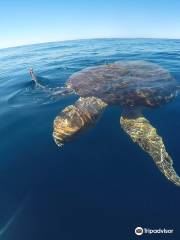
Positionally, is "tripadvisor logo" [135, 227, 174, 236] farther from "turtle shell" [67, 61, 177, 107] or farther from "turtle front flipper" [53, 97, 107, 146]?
"turtle shell" [67, 61, 177, 107]

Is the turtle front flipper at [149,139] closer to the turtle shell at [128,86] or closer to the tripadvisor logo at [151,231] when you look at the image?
the turtle shell at [128,86]

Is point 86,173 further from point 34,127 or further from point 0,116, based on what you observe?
point 0,116

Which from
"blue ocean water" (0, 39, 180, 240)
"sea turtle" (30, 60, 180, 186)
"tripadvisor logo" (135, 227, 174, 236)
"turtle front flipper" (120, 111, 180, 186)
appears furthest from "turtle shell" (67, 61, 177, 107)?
"tripadvisor logo" (135, 227, 174, 236)

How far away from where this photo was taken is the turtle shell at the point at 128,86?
9.86 meters

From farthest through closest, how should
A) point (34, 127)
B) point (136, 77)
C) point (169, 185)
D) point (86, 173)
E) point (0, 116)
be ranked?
point (136, 77) → point (0, 116) → point (34, 127) → point (86, 173) → point (169, 185)

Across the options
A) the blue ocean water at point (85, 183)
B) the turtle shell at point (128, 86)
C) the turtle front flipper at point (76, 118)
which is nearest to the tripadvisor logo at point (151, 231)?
the blue ocean water at point (85, 183)

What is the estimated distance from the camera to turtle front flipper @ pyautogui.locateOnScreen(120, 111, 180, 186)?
6.80 meters

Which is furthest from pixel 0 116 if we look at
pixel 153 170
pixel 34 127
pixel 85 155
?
pixel 153 170

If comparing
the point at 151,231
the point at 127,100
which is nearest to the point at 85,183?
the point at 151,231

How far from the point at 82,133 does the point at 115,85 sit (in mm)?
3125

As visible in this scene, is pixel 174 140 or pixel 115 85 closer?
pixel 174 140

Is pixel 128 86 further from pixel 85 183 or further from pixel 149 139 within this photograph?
pixel 85 183

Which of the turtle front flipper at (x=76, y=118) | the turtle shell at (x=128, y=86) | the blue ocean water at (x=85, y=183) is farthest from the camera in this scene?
the turtle shell at (x=128, y=86)

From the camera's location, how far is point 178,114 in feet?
31.5
